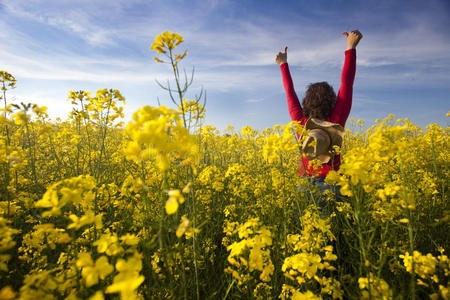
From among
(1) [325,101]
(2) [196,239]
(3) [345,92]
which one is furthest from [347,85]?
(2) [196,239]

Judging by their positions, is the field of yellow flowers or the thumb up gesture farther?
the thumb up gesture

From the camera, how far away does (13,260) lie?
93.6 inches

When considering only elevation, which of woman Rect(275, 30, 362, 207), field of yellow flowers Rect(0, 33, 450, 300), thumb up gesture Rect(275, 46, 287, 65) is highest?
thumb up gesture Rect(275, 46, 287, 65)

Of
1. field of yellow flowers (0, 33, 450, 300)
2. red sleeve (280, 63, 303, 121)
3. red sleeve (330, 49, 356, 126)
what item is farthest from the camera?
red sleeve (280, 63, 303, 121)

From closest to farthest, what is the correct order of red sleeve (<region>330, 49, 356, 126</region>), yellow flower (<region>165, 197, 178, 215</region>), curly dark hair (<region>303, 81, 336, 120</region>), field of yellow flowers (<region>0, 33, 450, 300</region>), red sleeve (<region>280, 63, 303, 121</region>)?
1. yellow flower (<region>165, 197, 178, 215</region>)
2. field of yellow flowers (<region>0, 33, 450, 300</region>)
3. red sleeve (<region>330, 49, 356, 126</region>)
4. curly dark hair (<region>303, 81, 336, 120</region>)
5. red sleeve (<region>280, 63, 303, 121</region>)

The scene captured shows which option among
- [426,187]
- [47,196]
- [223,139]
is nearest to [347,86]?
[426,187]

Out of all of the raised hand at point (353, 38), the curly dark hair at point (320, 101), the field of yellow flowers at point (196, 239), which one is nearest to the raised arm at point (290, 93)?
the curly dark hair at point (320, 101)

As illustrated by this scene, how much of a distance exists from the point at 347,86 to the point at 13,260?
178 inches

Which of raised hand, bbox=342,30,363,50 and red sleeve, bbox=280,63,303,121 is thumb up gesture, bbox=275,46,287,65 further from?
raised hand, bbox=342,30,363,50

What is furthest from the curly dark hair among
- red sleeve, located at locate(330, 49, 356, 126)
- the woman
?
red sleeve, located at locate(330, 49, 356, 126)

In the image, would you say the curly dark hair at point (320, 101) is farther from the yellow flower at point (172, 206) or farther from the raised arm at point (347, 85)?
the yellow flower at point (172, 206)

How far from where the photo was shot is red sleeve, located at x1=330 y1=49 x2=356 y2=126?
2895 millimetres

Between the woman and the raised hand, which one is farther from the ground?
the raised hand

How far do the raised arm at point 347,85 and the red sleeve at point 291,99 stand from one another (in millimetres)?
456
